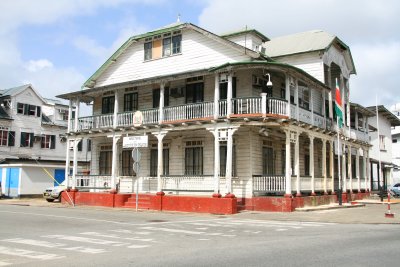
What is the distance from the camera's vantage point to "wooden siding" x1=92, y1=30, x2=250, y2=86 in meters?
24.6

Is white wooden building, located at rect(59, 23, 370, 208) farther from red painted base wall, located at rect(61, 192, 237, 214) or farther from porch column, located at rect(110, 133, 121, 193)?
red painted base wall, located at rect(61, 192, 237, 214)

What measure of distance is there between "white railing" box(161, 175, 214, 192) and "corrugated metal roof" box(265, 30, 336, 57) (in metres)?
Result: 10.7

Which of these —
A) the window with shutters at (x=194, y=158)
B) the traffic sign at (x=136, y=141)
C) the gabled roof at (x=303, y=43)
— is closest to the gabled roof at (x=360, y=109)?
the gabled roof at (x=303, y=43)

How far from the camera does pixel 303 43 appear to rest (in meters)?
29.4

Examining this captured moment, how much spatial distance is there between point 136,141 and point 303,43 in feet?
43.2

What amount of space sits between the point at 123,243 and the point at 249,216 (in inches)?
370

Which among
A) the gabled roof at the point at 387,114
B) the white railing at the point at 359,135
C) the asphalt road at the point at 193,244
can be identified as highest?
the gabled roof at the point at 387,114

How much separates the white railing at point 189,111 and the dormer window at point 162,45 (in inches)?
162

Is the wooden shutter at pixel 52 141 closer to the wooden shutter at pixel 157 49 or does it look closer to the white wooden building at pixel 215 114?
the white wooden building at pixel 215 114

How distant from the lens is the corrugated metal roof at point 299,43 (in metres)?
28.3

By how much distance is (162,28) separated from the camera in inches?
1071

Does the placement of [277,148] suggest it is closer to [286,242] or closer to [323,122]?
[323,122]

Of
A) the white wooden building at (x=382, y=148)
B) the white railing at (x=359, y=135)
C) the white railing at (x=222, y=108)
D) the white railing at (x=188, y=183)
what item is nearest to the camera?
the white railing at (x=222, y=108)

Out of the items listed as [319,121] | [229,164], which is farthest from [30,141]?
[319,121]
